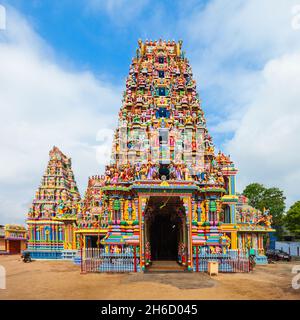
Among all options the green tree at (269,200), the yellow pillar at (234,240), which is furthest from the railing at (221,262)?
the green tree at (269,200)

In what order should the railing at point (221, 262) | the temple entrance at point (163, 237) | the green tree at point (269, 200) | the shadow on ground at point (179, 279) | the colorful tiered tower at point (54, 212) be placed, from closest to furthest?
the shadow on ground at point (179, 279) < the railing at point (221, 262) < the temple entrance at point (163, 237) < the colorful tiered tower at point (54, 212) < the green tree at point (269, 200)

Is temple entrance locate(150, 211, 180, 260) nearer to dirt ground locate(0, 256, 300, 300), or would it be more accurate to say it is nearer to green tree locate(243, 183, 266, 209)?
dirt ground locate(0, 256, 300, 300)

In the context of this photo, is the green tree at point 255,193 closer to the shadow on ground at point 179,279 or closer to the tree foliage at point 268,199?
the tree foliage at point 268,199

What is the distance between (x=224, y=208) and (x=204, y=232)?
8269mm

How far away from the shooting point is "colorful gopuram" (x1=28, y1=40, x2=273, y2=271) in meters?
21.0

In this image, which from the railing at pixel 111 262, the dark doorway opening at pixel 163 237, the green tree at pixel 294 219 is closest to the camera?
the railing at pixel 111 262

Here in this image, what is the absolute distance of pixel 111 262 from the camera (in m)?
20.4

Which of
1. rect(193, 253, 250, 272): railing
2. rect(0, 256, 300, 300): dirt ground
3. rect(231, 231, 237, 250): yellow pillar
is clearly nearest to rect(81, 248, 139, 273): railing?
rect(0, 256, 300, 300): dirt ground

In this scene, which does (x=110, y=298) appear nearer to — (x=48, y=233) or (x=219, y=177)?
(x=219, y=177)

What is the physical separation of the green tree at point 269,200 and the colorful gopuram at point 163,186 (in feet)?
78.0

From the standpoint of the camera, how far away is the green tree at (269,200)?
52125 mm

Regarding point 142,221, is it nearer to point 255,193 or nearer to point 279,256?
point 279,256

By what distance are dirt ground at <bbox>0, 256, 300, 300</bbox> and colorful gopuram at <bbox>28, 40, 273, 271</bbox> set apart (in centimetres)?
244
